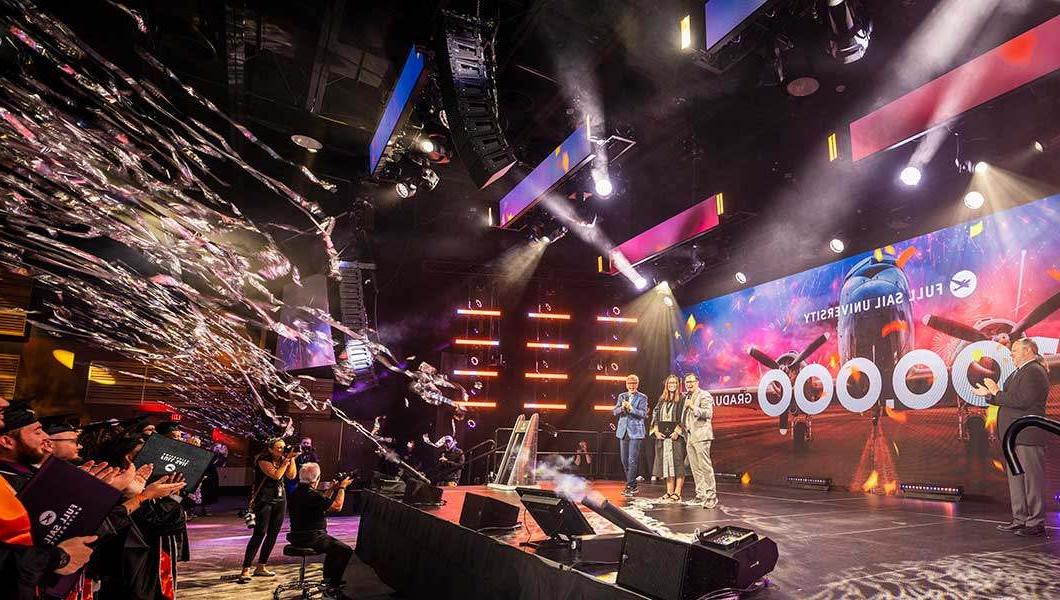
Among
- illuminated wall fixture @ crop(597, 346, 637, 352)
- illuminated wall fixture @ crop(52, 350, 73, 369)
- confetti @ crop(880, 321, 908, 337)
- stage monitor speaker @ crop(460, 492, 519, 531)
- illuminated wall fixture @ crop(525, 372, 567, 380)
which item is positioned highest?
illuminated wall fixture @ crop(597, 346, 637, 352)

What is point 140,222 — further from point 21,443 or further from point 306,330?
point 306,330

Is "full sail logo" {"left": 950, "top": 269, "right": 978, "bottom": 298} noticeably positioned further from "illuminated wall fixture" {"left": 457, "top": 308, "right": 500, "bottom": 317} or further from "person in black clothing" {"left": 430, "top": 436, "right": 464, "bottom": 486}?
"illuminated wall fixture" {"left": 457, "top": 308, "right": 500, "bottom": 317}

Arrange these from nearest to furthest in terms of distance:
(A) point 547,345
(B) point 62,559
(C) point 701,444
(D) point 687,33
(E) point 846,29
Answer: (B) point 62,559
(E) point 846,29
(D) point 687,33
(C) point 701,444
(A) point 547,345

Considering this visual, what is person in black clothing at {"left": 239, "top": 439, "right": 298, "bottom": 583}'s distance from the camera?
593 cm

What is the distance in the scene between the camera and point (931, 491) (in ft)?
26.0

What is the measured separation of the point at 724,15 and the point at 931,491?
24.9 ft

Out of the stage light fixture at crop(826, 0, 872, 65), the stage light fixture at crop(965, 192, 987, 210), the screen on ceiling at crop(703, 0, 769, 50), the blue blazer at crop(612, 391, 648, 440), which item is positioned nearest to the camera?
the screen on ceiling at crop(703, 0, 769, 50)

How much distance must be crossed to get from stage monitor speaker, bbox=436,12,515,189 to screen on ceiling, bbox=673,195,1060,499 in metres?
7.01

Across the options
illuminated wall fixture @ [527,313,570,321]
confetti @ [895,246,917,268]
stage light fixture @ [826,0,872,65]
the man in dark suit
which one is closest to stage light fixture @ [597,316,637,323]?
illuminated wall fixture @ [527,313,570,321]

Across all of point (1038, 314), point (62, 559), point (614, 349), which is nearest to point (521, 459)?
point (62, 559)

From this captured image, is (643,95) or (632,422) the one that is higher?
(643,95)

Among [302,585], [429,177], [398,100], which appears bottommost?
[302,585]

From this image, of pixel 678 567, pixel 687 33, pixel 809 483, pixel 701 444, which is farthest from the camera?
pixel 809 483

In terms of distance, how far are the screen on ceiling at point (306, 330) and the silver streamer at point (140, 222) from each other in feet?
0.80
